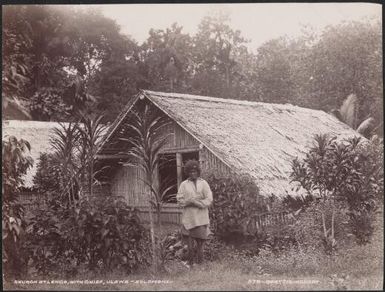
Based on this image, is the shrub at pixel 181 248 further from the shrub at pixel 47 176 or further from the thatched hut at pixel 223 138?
the shrub at pixel 47 176

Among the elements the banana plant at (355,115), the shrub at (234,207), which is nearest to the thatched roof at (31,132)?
the shrub at (234,207)

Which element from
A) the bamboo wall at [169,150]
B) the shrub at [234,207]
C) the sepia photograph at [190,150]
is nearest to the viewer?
the sepia photograph at [190,150]

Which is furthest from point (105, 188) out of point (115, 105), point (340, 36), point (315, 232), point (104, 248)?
point (340, 36)

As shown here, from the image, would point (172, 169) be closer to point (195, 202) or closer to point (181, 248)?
point (181, 248)

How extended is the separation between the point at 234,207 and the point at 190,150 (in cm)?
177

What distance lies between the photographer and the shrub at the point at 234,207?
8148 mm

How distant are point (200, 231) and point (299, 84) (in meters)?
4.93

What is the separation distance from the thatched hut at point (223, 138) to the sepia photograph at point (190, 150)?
0.14 feet

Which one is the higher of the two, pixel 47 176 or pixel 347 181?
pixel 47 176

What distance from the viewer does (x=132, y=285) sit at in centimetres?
645

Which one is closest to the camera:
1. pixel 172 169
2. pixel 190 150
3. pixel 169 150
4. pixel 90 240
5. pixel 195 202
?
pixel 90 240

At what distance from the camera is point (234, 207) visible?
821 cm

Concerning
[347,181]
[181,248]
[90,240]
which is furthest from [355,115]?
[90,240]

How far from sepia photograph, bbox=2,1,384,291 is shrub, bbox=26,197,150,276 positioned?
2 centimetres
